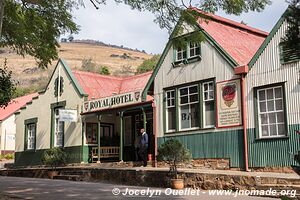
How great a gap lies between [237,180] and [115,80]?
15.9 meters

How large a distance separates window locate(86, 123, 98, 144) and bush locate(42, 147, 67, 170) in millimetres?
1592

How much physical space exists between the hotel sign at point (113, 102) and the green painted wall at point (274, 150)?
691 centimetres

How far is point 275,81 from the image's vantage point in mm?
15047

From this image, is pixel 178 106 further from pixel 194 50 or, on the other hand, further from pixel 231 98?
pixel 231 98

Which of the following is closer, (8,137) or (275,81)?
(275,81)

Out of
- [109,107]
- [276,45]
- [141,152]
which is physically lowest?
[141,152]

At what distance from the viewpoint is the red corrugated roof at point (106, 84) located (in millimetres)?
24953

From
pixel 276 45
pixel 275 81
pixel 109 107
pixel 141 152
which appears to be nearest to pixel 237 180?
pixel 275 81

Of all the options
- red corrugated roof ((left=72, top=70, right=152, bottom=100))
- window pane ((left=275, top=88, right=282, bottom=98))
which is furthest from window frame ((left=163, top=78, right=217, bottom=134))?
red corrugated roof ((left=72, top=70, right=152, bottom=100))

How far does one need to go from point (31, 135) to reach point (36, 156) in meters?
1.81

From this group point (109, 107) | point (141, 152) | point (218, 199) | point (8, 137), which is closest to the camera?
point (218, 199)

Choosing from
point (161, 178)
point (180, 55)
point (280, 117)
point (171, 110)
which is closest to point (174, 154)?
point (161, 178)

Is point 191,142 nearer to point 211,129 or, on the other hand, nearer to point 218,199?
point 211,129

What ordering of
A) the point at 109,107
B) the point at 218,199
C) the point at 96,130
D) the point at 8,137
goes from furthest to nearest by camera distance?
1. the point at 8,137
2. the point at 96,130
3. the point at 109,107
4. the point at 218,199
